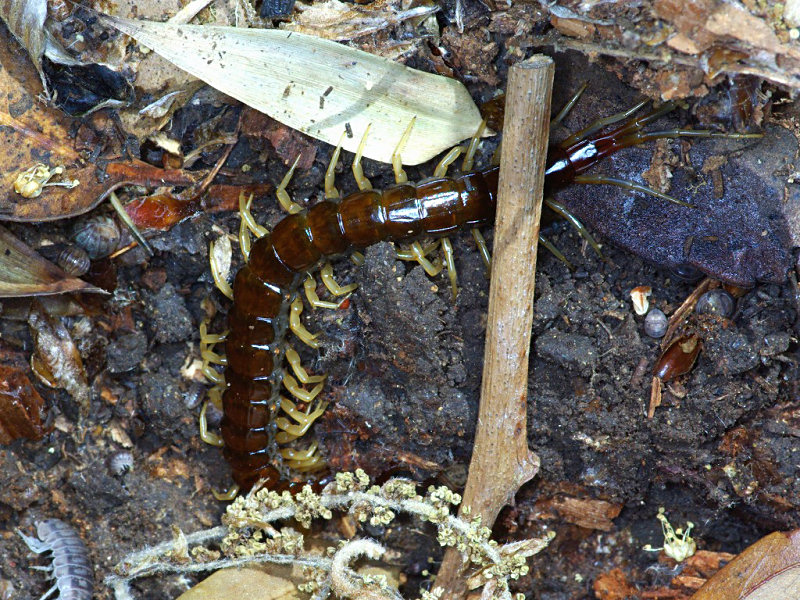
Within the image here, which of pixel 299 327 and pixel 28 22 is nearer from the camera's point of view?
pixel 28 22

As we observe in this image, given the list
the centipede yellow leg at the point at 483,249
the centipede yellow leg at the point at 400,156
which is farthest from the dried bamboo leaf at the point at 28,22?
the centipede yellow leg at the point at 483,249

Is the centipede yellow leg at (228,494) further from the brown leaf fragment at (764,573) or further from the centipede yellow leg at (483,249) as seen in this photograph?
the brown leaf fragment at (764,573)

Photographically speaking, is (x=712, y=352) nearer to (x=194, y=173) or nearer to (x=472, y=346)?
(x=472, y=346)

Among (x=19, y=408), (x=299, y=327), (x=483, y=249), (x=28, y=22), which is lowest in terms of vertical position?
(x=19, y=408)

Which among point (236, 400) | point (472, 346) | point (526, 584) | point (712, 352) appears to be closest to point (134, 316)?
point (236, 400)

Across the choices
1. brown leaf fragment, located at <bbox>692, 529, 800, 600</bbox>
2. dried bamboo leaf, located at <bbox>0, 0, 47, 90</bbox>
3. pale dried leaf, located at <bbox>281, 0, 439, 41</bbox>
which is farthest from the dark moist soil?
dried bamboo leaf, located at <bbox>0, 0, 47, 90</bbox>

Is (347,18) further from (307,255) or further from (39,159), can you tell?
(39,159)

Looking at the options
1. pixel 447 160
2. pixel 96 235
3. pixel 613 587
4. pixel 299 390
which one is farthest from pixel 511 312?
pixel 96 235

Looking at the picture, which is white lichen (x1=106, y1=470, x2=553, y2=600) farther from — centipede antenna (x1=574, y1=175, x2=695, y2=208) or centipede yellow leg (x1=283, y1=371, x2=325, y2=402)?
centipede antenna (x1=574, y1=175, x2=695, y2=208)
